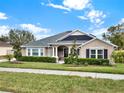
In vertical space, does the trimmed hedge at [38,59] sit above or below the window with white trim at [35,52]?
below

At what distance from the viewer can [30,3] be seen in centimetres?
2473

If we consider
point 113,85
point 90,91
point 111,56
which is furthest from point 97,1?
point 90,91

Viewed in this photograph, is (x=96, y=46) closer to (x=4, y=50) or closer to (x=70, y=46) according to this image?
(x=70, y=46)

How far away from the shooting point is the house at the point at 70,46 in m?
30.4

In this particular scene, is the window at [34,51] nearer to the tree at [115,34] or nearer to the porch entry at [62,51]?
the porch entry at [62,51]

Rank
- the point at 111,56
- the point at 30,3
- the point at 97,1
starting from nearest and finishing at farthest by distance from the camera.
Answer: the point at 97,1
the point at 30,3
the point at 111,56

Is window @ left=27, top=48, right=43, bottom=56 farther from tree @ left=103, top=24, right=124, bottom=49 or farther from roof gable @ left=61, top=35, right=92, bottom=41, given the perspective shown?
tree @ left=103, top=24, right=124, bottom=49

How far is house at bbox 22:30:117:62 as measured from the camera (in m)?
30.4

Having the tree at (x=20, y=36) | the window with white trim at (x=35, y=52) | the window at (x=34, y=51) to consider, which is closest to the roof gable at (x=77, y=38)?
the window at (x=34, y=51)

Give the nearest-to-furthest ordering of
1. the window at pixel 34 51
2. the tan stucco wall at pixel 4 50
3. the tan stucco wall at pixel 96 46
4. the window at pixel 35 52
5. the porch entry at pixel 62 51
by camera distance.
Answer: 1. the tan stucco wall at pixel 96 46
2. the window at pixel 34 51
3. the window at pixel 35 52
4. the porch entry at pixel 62 51
5. the tan stucco wall at pixel 4 50

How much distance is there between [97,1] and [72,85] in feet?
43.4

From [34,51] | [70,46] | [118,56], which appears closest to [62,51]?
[70,46]

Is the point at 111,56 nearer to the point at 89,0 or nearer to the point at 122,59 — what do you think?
the point at 122,59

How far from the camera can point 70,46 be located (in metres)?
33.7
